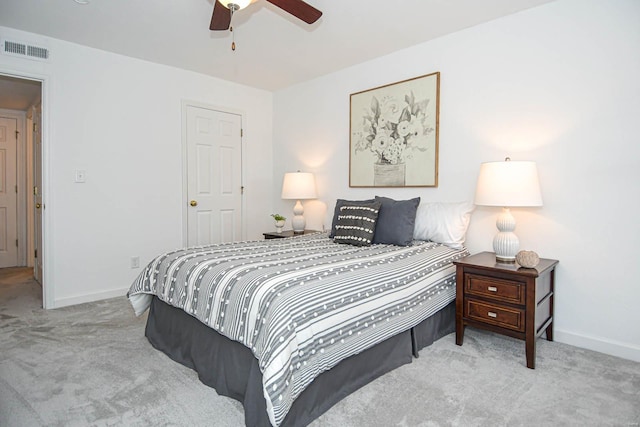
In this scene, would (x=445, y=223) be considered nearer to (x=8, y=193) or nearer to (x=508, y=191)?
(x=508, y=191)

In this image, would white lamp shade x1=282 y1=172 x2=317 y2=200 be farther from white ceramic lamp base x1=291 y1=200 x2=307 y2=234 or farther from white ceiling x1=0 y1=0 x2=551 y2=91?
white ceiling x1=0 y1=0 x2=551 y2=91

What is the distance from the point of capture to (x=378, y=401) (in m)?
1.83

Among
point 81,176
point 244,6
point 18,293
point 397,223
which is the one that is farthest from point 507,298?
point 18,293

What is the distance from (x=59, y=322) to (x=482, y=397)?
3.11 m

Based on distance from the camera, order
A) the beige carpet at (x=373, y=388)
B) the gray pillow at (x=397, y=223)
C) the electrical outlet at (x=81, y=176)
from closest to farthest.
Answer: the beige carpet at (x=373, y=388) < the gray pillow at (x=397, y=223) < the electrical outlet at (x=81, y=176)

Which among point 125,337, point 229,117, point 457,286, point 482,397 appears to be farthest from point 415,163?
point 125,337

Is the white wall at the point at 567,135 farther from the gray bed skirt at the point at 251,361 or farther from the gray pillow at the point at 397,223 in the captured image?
the gray bed skirt at the point at 251,361

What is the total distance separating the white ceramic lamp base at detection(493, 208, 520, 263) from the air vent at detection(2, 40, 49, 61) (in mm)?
4015

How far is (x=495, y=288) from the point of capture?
2336 mm

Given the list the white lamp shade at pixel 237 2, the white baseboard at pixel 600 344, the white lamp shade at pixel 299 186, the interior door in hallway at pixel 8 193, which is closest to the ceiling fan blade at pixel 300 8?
the white lamp shade at pixel 237 2

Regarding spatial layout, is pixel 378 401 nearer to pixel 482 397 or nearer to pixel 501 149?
pixel 482 397

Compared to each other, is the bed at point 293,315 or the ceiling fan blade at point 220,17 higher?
the ceiling fan blade at point 220,17

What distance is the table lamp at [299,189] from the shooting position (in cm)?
411

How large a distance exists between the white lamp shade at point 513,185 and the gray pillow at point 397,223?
64 cm
